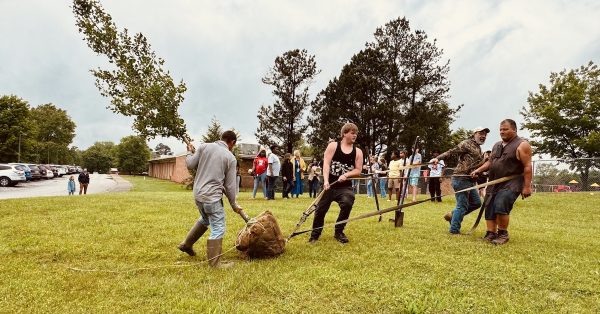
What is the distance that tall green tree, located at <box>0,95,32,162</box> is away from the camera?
50.8 m

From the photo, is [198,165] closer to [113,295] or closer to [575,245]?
[113,295]

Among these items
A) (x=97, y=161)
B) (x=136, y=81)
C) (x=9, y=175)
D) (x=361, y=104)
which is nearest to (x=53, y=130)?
(x=97, y=161)

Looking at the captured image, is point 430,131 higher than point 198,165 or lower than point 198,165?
higher

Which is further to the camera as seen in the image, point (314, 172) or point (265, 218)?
point (314, 172)

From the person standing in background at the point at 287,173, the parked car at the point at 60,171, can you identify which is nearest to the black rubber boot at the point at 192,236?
the person standing in background at the point at 287,173

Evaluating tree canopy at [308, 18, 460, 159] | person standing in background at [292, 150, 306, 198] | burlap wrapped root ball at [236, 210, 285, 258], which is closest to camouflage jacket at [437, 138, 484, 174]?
burlap wrapped root ball at [236, 210, 285, 258]

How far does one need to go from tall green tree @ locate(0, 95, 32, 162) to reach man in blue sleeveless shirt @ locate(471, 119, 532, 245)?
60558 millimetres

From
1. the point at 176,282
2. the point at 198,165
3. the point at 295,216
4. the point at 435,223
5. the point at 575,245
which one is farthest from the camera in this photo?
the point at 295,216

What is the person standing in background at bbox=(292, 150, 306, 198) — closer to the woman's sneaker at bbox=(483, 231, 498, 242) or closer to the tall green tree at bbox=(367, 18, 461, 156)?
the woman's sneaker at bbox=(483, 231, 498, 242)

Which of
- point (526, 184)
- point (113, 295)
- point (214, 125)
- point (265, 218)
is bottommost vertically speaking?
point (113, 295)

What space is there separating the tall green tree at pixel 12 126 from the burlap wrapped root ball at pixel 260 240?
58667mm

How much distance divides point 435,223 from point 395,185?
724 centimetres

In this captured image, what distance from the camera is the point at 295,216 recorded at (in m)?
10.1

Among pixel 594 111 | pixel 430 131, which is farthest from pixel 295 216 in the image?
pixel 594 111
